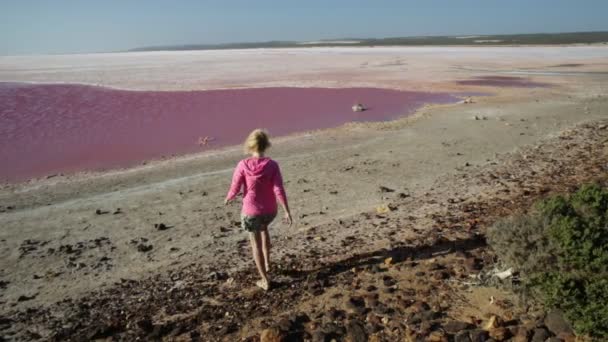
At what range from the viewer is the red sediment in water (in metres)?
22.5

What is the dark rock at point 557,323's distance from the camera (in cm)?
290

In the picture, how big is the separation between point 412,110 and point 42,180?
1161 cm

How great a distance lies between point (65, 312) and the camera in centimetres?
409

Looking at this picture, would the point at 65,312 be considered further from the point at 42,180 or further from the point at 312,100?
the point at 312,100

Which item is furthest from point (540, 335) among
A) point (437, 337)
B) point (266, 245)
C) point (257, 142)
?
point (257, 142)

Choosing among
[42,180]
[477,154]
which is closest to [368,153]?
[477,154]

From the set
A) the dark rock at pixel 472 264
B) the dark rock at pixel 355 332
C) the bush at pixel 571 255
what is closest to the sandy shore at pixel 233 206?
the dark rock at pixel 355 332

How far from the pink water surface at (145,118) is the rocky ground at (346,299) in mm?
6528

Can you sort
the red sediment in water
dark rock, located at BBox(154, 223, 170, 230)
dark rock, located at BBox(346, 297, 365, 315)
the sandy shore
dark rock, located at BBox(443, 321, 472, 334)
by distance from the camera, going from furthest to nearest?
the red sediment in water < dark rock, located at BBox(154, 223, 170, 230) < the sandy shore < dark rock, located at BBox(346, 297, 365, 315) < dark rock, located at BBox(443, 321, 472, 334)

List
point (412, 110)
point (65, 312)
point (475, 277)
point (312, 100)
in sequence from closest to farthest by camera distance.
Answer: point (475, 277) → point (65, 312) → point (412, 110) → point (312, 100)

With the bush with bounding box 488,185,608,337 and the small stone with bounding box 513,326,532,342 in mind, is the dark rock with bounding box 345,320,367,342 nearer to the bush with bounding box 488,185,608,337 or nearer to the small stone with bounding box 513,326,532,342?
the small stone with bounding box 513,326,532,342

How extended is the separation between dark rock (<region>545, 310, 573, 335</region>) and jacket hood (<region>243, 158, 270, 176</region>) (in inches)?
90.1

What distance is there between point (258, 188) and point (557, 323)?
7.66 ft

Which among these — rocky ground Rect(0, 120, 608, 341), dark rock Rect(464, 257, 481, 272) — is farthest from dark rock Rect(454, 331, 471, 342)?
dark rock Rect(464, 257, 481, 272)
